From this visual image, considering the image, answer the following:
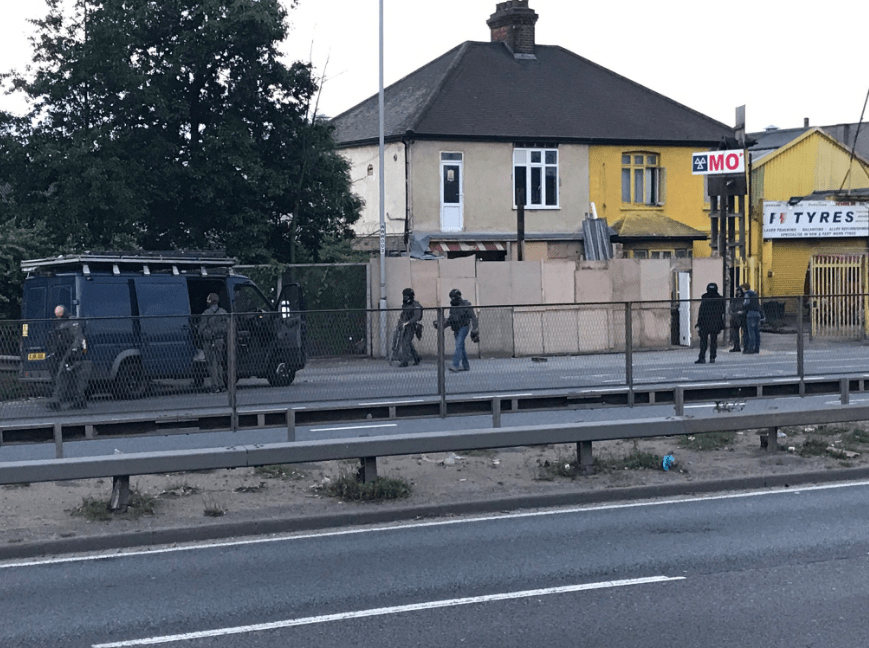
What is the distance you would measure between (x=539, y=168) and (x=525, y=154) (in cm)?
62

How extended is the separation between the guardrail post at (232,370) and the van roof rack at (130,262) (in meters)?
6.84

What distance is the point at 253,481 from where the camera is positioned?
1029 centimetres

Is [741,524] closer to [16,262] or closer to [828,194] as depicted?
[16,262]

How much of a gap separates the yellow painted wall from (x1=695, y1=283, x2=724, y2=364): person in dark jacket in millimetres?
21332

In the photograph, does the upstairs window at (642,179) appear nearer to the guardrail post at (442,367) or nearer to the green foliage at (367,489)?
the guardrail post at (442,367)

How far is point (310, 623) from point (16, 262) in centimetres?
1723

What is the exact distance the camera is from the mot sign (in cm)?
2873

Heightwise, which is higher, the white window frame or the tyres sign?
the white window frame

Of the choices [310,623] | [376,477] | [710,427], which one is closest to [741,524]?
[710,427]

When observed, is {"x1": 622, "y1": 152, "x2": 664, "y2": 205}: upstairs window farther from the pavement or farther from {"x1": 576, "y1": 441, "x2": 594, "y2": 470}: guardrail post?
{"x1": 576, "y1": 441, "x2": 594, "y2": 470}: guardrail post

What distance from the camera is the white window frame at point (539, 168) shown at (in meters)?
33.1

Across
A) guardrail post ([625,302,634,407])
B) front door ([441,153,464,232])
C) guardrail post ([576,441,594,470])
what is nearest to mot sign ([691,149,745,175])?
front door ([441,153,464,232])

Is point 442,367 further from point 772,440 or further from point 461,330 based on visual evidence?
point 772,440

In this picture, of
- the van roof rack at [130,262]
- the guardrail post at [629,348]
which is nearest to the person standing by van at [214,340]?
the guardrail post at [629,348]
